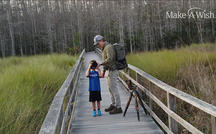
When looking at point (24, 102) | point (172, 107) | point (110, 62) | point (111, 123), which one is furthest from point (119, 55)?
point (24, 102)

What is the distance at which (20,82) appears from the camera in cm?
559

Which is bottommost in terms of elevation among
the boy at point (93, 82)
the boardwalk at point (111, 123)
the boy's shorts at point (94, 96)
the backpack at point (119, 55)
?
the boardwalk at point (111, 123)

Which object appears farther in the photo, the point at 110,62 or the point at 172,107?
the point at 110,62

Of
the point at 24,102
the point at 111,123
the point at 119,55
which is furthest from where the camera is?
the point at 119,55

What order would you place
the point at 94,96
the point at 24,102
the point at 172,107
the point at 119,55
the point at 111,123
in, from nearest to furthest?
1. the point at 172,107
2. the point at 24,102
3. the point at 111,123
4. the point at 119,55
5. the point at 94,96

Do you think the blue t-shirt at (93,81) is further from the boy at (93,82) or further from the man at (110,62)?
the man at (110,62)

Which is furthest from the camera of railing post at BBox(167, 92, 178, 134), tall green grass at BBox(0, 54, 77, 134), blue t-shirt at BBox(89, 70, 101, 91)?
blue t-shirt at BBox(89, 70, 101, 91)

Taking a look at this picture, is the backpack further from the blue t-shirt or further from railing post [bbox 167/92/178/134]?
railing post [bbox 167/92/178/134]

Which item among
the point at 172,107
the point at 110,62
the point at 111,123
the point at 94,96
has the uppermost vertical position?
the point at 110,62

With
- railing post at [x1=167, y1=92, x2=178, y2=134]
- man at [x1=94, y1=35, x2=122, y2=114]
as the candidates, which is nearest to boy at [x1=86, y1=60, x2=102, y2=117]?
man at [x1=94, y1=35, x2=122, y2=114]

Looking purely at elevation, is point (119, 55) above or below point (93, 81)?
above

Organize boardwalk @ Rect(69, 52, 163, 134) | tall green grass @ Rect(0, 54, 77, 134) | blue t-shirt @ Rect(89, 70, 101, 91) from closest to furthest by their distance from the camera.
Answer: tall green grass @ Rect(0, 54, 77, 134), boardwalk @ Rect(69, 52, 163, 134), blue t-shirt @ Rect(89, 70, 101, 91)

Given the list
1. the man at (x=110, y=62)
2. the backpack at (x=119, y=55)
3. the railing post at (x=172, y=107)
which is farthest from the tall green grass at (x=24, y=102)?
the railing post at (x=172, y=107)

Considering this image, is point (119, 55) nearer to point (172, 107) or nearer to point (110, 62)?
point (110, 62)
